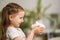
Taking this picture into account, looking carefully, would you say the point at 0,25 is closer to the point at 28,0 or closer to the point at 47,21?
the point at 28,0

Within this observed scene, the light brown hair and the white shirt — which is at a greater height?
the light brown hair

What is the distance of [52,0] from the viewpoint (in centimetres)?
96

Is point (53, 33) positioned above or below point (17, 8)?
below

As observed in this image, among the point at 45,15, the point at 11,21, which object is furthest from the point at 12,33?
the point at 45,15

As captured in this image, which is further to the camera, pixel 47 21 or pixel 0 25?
pixel 47 21

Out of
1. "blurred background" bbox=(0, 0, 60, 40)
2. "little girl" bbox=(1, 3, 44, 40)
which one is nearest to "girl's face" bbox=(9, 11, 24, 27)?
"little girl" bbox=(1, 3, 44, 40)

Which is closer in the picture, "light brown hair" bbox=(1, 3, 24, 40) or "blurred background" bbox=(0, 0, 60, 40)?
"light brown hair" bbox=(1, 3, 24, 40)

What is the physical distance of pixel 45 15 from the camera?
0.99m

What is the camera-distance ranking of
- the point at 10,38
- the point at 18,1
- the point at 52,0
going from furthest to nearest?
the point at 52,0, the point at 18,1, the point at 10,38

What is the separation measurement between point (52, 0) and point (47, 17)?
118mm

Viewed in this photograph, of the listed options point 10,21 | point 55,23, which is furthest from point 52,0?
→ point 10,21

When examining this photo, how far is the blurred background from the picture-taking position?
0.90 meters

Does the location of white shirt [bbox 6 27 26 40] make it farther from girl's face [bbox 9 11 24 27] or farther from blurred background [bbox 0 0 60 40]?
blurred background [bbox 0 0 60 40]

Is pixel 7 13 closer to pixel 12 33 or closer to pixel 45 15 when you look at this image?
pixel 12 33
